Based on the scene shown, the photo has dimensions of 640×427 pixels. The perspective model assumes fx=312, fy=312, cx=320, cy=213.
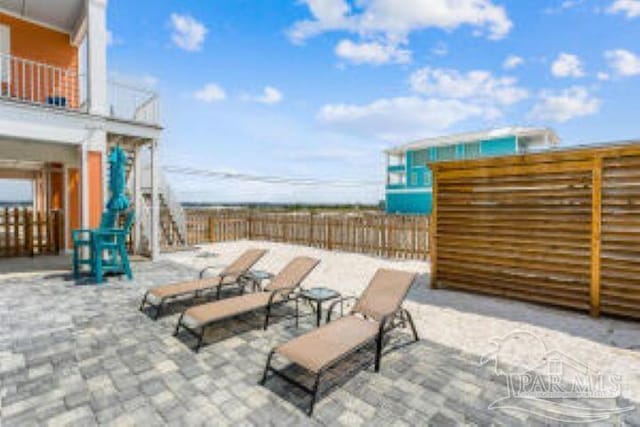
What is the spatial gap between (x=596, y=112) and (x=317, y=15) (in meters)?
13.6

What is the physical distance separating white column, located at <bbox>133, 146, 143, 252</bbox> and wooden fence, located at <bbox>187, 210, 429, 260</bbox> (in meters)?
3.32

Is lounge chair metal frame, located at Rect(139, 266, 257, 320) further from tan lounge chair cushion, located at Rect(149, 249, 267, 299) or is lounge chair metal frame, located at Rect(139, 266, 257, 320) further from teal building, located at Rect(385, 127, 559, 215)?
teal building, located at Rect(385, 127, 559, 215)

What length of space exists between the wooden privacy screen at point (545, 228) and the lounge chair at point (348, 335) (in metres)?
2.95

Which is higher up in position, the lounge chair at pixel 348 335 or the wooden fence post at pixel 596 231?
the wooden fence post at pixel 596 231

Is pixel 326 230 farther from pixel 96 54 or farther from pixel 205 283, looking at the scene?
pixel 96 54

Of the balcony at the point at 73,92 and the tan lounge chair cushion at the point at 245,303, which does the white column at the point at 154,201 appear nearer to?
the balcony at the point at 73,92

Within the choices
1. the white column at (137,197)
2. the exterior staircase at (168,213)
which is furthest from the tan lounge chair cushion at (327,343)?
the exterior staircase at (168,213)

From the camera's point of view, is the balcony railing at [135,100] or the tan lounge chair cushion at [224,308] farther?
the balcony railing at [135,100]

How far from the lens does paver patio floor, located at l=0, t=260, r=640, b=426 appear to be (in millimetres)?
2566

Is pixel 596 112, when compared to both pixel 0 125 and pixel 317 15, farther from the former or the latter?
pixel 0 125

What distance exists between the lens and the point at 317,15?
8953 mm

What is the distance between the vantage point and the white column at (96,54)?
318 inches

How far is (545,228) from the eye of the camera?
18.4ft

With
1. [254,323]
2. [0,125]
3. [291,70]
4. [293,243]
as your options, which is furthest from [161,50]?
[254,323]
